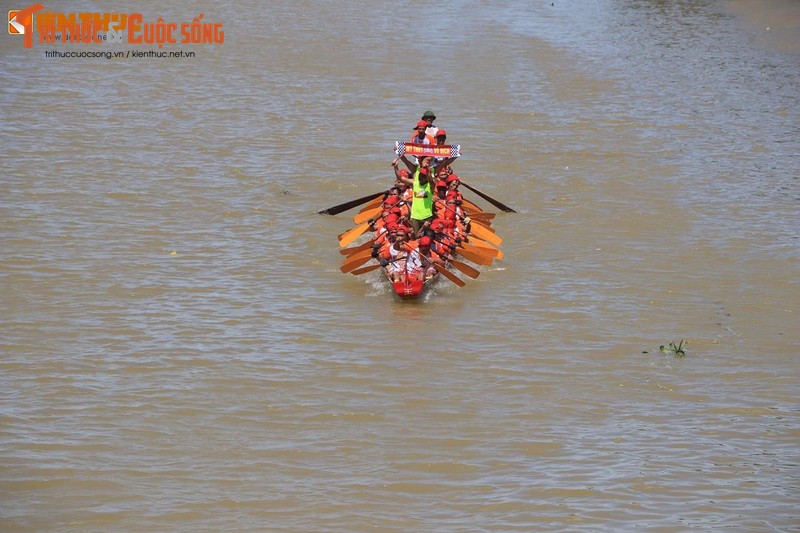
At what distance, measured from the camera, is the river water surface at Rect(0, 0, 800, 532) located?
11.2 m

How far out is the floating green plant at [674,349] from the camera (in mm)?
14367

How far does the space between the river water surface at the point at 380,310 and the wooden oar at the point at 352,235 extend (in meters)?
0.26

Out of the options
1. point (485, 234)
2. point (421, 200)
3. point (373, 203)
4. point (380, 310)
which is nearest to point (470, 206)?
point (485, 234)

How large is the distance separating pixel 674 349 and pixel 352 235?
17.5 feet

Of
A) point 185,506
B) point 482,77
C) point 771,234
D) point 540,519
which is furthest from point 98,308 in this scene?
point 482,77

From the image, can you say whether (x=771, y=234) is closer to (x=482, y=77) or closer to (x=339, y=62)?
(x=482, y=77)

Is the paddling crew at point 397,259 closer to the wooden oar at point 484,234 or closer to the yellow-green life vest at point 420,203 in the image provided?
the yellow-green life vest at point 420,203

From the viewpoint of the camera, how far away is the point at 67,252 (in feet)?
58.2

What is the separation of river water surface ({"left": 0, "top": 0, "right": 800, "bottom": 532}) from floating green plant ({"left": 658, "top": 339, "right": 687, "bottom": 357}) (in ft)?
0.35

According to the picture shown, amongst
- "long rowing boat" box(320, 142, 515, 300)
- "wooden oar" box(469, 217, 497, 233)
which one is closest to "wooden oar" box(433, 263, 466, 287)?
"long rowing boat" box(320, 142, 515, 300)

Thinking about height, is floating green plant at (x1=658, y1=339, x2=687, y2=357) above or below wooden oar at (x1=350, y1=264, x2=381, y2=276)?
below

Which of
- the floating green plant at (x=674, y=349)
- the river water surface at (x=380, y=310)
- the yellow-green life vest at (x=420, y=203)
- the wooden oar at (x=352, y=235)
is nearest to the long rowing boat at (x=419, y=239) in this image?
the wooden oar at (x=352, y=235)

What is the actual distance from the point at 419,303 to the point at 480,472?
4.51 m

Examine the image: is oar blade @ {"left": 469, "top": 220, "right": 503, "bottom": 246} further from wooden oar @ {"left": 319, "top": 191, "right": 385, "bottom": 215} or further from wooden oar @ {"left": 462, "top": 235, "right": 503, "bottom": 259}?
wooden oar @ {"left": 319, "top": 191, "right": 385, "bottom": 215}
